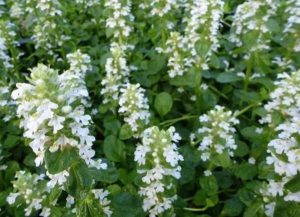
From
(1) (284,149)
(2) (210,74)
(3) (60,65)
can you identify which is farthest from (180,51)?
(1) (284,149)

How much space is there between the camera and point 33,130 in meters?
1.98

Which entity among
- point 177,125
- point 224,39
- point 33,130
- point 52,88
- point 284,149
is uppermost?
point 52,88

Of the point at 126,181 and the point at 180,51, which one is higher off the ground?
the point at 180,51

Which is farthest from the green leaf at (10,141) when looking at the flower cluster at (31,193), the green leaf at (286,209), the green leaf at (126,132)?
the green leaf at (286,209)

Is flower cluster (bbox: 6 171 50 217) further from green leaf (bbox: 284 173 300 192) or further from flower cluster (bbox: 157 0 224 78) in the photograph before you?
flower cluster (bbox: 157 0 224 78)

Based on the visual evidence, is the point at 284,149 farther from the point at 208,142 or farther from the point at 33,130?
the point at 33,130

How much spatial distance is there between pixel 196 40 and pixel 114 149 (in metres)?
1.21

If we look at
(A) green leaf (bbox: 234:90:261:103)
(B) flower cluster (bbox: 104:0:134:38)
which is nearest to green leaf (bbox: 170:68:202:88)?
(A) green leaf (bbox: 234:90:261:103)

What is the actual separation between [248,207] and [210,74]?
1574mm

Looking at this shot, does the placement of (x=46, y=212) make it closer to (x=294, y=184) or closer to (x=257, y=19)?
(x=294, y=184)

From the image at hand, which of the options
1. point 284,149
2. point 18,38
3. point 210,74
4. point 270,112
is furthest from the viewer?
point 18,38

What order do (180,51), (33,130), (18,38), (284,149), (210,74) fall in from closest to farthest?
(33,130), (284,149), (180,51), (210,74), (18,38)

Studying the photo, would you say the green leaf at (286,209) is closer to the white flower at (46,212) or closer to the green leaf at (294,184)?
the green leaf at (294,184)

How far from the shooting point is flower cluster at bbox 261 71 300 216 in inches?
98.0
